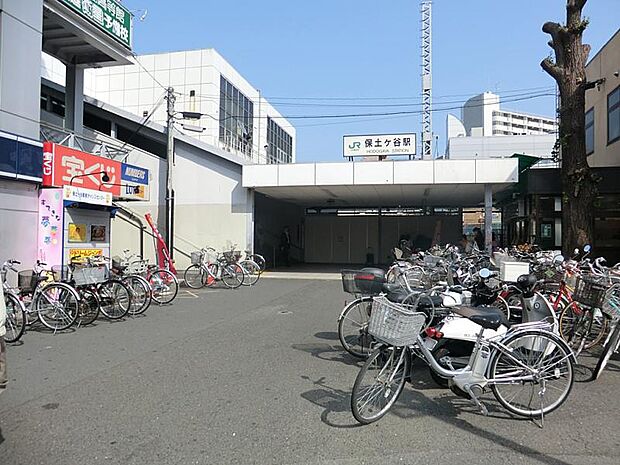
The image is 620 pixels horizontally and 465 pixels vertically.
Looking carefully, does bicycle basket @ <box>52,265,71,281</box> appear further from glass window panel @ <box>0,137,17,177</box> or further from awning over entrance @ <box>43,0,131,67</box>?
awning over entrance @ <box>43,0,131,67</box>

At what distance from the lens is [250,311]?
9500 mm

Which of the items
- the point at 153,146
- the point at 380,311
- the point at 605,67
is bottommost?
the point at 380,311

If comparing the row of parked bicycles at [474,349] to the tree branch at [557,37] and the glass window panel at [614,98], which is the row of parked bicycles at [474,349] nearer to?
the tree branch at [557,37]

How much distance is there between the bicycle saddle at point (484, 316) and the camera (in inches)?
159

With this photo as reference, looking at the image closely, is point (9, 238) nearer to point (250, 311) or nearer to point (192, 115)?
point (250, 311)

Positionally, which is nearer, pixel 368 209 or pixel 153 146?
pixel 153 146

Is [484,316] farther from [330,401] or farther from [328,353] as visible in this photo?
[328,353]

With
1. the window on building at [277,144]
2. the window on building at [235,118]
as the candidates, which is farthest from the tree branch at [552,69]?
the window on building at [277,144]

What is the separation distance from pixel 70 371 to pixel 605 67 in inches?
741

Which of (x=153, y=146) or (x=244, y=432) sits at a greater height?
(x=153, y=146)

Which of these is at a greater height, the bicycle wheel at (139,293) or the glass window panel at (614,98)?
the glass window panel at (614,98)

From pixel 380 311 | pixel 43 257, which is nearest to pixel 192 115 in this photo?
pixel 43 257

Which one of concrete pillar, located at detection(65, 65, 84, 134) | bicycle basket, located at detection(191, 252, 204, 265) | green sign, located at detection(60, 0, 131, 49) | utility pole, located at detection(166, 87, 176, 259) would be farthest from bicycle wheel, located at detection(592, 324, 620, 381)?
concrete pillar, located at detection(65, 65, 84, 134)

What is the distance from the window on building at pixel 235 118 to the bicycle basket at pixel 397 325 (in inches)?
1166
